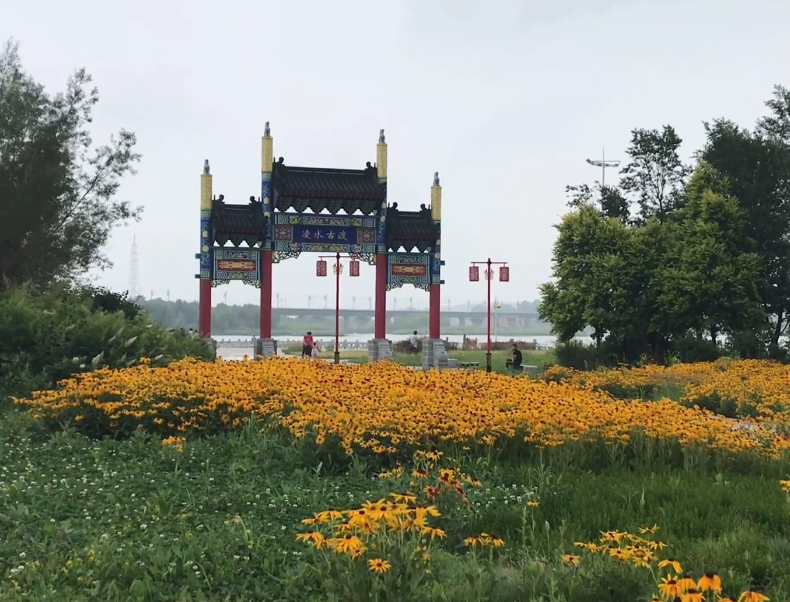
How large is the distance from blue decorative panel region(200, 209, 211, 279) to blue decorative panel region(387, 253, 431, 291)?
505cm

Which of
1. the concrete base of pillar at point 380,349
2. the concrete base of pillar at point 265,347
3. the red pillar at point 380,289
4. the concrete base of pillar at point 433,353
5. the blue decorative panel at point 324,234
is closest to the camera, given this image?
the concrete base of pillar at point 265,347

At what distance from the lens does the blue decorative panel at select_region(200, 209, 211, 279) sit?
22.3 m

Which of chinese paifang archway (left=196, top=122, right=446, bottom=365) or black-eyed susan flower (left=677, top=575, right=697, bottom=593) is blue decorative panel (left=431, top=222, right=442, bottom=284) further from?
black-eyed susan flower (left=677, top=575, right=697, bottom=593)

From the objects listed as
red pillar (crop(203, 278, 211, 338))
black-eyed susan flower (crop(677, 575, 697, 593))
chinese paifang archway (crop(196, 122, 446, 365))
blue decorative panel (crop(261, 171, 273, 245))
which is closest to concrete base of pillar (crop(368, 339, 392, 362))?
chinese paifang archway (crop(196, 122, 446, 365))

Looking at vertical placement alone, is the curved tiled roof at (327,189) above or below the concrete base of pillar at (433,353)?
above

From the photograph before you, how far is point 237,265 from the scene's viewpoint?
22547mm

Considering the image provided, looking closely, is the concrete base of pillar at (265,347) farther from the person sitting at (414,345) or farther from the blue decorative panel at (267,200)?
the person sitting at (414,345)

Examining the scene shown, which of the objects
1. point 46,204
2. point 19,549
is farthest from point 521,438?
point 46,204

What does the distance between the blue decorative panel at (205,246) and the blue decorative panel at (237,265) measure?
0.17 meters

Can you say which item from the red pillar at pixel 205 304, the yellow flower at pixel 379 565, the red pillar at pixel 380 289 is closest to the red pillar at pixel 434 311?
the red pillar at pixel 380 289

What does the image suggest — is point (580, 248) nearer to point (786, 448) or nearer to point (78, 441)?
point (786, 448)

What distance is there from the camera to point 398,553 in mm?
3379

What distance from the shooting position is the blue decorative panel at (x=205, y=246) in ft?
73.3

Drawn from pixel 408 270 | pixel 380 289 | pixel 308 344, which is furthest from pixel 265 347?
pixel 408 270
